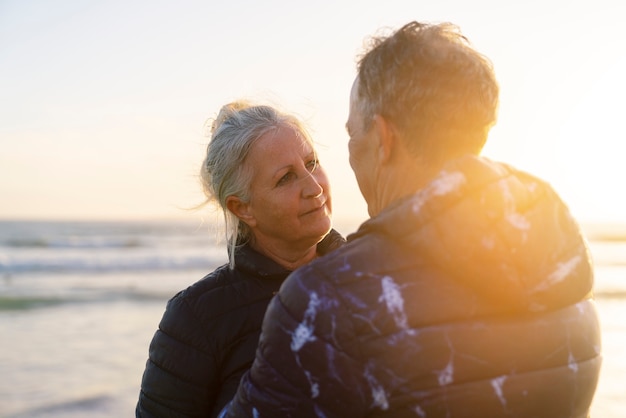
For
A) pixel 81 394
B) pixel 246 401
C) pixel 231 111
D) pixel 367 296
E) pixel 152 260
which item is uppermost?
pixel 231 111

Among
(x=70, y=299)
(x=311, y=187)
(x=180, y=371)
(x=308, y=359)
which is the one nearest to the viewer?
(x=308, y=359)

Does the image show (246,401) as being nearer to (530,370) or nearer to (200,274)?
(530,370)

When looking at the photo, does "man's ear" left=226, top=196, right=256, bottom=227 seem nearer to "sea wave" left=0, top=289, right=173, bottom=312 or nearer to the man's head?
the man's head

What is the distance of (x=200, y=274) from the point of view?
729 inches

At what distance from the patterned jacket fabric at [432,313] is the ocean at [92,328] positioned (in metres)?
1.77

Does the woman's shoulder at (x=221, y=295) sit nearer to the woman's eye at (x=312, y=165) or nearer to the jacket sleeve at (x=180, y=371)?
the jacket sleeve at (x=180, y=371)

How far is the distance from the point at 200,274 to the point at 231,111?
52.0 ft

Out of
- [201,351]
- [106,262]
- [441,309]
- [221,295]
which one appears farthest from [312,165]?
[106,262]

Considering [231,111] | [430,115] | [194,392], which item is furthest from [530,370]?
[231,111]

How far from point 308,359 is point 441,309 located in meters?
0.32

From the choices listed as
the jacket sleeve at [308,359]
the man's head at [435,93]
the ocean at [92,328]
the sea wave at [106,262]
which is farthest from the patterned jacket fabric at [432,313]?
the sea wave at [106,262]

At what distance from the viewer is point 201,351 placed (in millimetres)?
2592

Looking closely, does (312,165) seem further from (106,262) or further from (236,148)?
(106,262)

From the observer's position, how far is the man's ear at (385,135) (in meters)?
1.77
